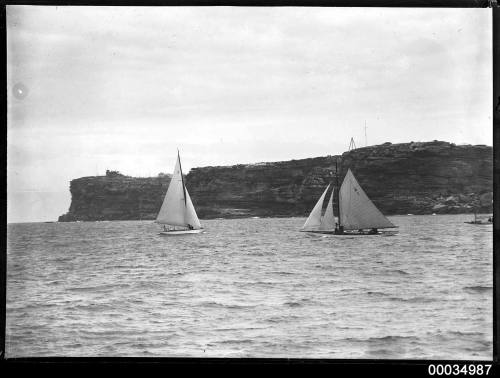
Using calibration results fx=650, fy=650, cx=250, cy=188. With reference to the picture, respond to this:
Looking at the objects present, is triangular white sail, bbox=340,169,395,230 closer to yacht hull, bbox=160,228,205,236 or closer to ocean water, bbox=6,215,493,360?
ocean water, bbox=6,215,493,360

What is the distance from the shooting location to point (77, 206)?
4.69 meters

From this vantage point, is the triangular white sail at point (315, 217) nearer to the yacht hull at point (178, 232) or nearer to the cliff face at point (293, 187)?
the cliff face at point (293, 187)

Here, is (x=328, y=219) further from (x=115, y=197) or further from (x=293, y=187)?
(x=115, y=197)

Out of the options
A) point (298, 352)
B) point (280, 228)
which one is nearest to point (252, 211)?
point (280, 228)

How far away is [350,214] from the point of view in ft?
17.0

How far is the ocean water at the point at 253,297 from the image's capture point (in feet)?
14.0

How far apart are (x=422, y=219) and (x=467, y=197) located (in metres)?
0.40

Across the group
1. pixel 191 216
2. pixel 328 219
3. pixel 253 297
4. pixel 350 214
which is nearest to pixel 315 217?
pixel 328 219

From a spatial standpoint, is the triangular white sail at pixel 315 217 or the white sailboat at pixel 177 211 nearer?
the white sailboat at pixel 177 211

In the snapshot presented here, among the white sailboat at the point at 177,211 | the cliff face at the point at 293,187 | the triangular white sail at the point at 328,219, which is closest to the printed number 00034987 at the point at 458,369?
the cliff face at the point at 293,187

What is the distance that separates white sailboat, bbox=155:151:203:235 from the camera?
4619mm

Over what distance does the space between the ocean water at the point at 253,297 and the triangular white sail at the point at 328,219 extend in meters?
0.17

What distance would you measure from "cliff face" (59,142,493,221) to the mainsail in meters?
0.06

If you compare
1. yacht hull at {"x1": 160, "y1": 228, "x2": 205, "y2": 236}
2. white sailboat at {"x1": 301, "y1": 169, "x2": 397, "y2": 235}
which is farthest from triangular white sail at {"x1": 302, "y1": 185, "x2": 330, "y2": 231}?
yacht hull at {"x1": 160, "y1": 228, "x2": 205, "y2": 236}
